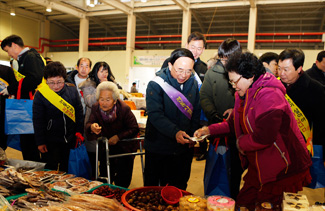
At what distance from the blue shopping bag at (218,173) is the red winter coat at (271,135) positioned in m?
0.51

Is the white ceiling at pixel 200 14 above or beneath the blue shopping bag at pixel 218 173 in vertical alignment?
above

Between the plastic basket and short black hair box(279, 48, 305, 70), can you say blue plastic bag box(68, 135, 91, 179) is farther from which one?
short black hair box(279, 48, 305, 70)

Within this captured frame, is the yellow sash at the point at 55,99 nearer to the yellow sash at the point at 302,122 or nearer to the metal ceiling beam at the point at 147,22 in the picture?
the yellow sash at the point at 302,122

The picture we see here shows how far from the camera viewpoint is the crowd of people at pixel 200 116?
1.60 m

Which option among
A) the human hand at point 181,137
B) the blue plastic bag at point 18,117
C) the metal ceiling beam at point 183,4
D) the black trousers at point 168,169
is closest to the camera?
the human hand at point 181,137

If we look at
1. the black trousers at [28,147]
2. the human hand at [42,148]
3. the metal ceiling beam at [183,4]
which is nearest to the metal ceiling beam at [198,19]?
the metal ceiling beam at [183,4]

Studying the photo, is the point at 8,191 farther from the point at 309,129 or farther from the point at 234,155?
the point at 309,129

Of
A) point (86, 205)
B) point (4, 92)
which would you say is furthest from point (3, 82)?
point (86, 205)

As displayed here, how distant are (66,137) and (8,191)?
1081 millimetres

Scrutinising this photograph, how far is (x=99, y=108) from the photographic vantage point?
9.45 ft

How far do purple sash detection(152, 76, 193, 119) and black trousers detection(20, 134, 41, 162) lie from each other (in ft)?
7.26

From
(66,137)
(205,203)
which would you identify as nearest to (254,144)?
(205,203)

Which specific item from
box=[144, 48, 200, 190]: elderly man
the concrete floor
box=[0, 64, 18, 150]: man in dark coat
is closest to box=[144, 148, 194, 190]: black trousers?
box=[144, 48, 200, 190]: elderly man

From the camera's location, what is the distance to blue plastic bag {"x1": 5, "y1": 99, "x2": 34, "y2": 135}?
3.28 meters
